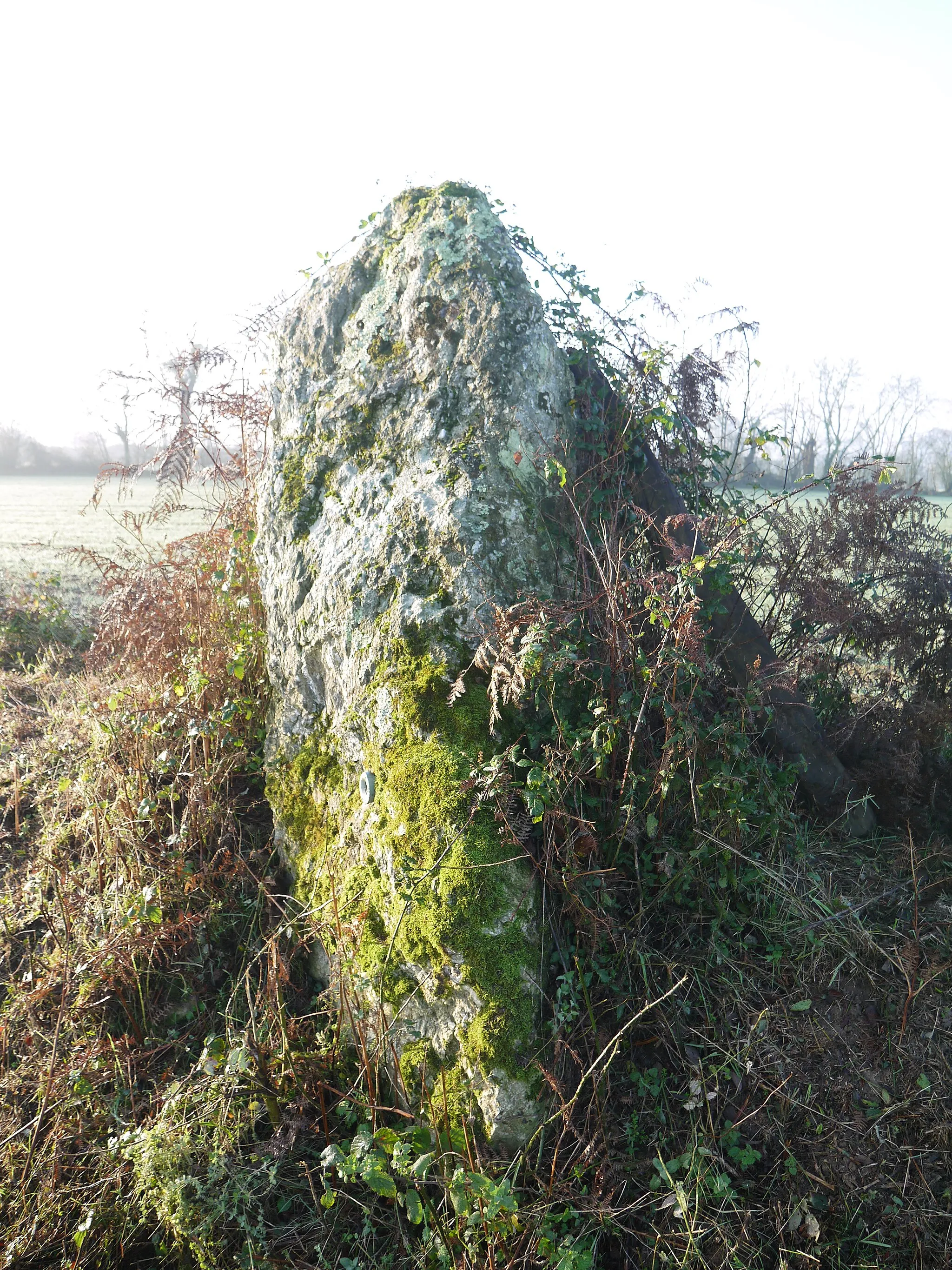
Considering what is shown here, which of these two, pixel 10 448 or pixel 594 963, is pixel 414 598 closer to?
pixel 594 963

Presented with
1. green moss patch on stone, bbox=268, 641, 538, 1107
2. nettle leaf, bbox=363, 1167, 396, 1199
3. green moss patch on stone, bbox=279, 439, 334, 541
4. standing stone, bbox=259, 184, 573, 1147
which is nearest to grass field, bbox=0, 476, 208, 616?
green moss patch on stone, bbox=279, 439, 334, 541

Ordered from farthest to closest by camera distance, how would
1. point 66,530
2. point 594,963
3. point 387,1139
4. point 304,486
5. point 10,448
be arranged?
point 10,448
point 66,530
point 304,486
point 594,963
point 387,1139

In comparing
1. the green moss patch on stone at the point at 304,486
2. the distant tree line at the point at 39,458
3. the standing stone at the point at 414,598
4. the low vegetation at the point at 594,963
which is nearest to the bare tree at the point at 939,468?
Answer: the low vegetation at the point at 594,963

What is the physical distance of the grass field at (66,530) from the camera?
885 centimetres

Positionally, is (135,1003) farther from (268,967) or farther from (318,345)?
(318,345)

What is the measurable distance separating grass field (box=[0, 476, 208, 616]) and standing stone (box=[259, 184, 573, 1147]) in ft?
5.52

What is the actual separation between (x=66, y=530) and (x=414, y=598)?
1331cm

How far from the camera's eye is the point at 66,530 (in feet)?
46.3

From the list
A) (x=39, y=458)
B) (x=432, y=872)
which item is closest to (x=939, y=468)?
(x=432, y=872)

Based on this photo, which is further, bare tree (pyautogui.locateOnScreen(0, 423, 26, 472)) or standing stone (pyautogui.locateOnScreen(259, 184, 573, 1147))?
bare tree (pyautogui.locateOnScreen(0, 423, 26, 472))

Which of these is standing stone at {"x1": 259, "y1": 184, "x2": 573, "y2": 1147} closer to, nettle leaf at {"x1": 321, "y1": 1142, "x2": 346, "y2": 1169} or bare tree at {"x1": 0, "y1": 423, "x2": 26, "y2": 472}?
nettle leaf at {"x1": 321, "y1": 1142, "x2": 346, "y2": 1169}

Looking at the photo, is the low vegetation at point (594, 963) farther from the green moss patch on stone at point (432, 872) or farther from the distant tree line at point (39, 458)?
the distant tree line at point (39, 458)

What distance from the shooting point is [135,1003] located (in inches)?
135

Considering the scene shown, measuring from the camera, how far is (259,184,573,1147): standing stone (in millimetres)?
2857
